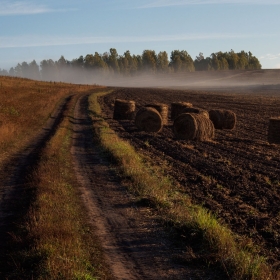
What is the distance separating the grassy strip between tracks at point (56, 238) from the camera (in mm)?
6754

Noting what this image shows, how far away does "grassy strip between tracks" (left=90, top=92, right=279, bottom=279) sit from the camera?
6.89 m

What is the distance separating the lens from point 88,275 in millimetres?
6613

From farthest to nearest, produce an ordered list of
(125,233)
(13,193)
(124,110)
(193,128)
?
(124,110)
(193,128)
(13,193)
(125,233)

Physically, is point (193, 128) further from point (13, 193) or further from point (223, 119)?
point (13, 193)

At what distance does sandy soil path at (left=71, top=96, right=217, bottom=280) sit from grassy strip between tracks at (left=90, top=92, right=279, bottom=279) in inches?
16.8

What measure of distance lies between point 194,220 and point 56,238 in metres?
2.85

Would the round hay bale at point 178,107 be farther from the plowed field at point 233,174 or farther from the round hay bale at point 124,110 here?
the plowed field at point 233,174

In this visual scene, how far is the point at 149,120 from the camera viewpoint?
2552cm

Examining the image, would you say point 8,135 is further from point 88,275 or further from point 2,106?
point 88,275

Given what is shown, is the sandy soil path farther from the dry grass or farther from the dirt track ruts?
the dirt track ruts

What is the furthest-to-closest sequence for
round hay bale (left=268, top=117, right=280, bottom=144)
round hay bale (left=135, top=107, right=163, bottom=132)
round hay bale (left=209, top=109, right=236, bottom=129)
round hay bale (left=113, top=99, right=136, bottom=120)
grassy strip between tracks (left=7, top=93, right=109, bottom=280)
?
round hay bale (left=113, top=99, right=136, bottom=120) < round hay bale (left=209, top=109, right=236, bottom=129) < round hay bale (left=135, top=107, right=163, bottom=132) < round hay bale (left=268, top=117, right=280, bottom=144) < grassy strip between tracks (left=7, top=93, right=109, bottom=280)

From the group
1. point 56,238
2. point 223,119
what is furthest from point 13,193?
point 223,119

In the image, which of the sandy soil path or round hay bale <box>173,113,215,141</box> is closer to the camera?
the sandy soil path

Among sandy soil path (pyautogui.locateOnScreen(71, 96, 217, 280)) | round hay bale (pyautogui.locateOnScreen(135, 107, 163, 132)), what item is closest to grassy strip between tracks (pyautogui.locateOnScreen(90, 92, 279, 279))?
sandy soil path (pyautogui.locateOnScreen(71, 96, 217, 280))
